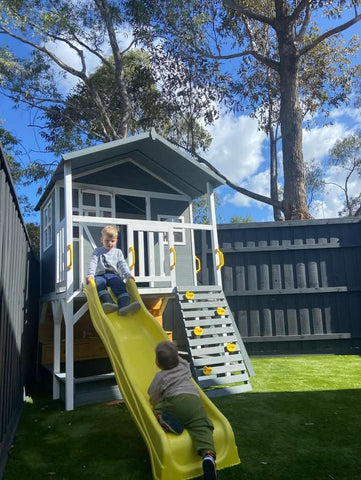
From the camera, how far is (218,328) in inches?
252

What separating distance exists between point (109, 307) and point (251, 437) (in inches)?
100

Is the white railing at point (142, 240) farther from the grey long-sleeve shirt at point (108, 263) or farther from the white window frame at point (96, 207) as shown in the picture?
the white window frame at point (96, 207)

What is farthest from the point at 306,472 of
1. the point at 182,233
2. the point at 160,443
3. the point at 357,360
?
the point at 182,233

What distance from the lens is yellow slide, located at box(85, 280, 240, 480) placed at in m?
3.25

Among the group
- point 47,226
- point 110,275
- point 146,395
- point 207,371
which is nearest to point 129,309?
point 110,275

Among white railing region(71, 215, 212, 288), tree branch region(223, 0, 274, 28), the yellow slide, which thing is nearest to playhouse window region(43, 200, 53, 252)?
white railing region(71, 215, 212, 288)

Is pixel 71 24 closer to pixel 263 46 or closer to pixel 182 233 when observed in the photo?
pixel 263 46

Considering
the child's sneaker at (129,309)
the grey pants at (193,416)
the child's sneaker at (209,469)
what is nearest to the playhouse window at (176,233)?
the child's sneaker at (129,309)

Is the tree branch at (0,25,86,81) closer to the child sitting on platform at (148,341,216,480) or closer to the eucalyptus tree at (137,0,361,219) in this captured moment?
the eucalyptus tree at (137,0,361,219)

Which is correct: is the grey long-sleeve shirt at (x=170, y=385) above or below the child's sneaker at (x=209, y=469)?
above

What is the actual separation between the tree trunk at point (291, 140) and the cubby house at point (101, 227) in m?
5.75

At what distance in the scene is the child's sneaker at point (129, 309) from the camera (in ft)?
18.1

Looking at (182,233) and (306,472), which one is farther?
(182,233)

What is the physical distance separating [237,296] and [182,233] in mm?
1947
